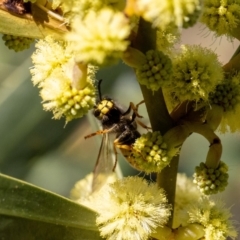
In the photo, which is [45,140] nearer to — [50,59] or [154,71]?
[50,59]

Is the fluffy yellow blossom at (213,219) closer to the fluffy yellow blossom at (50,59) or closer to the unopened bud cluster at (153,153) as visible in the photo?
the unopened bud cluster at (153,153)

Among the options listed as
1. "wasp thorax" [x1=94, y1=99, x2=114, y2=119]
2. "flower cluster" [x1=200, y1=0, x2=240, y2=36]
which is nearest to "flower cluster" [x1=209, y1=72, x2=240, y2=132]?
"flower cluster" [x1=200, y1=0, x2=240, y2=36]

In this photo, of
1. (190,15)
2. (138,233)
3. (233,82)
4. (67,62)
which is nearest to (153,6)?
(190,15)

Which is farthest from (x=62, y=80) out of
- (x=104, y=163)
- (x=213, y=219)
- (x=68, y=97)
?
(x=104, y=163)

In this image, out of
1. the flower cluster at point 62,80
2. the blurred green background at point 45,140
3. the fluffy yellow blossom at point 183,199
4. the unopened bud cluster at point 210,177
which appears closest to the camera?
the flower cluster at point 62,80

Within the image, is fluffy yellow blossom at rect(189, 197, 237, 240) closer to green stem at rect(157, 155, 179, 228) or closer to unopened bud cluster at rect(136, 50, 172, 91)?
green stem at rect(157, 155, 179, 228)

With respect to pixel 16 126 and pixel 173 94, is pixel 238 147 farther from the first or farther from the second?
pixel 173 94

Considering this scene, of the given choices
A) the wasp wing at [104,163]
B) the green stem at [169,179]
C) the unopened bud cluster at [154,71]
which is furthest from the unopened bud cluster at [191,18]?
the wasp wing at [104,163]
